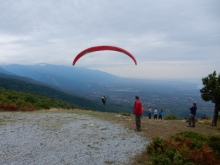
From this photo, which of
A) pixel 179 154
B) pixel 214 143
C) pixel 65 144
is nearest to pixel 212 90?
pixel 214 143

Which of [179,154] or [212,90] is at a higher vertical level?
[212,90]

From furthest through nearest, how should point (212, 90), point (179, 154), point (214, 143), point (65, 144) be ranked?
point (212, 90) → point (65, 144) → point (214, 143) → point (179, 154)

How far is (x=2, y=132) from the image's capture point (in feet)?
39.7

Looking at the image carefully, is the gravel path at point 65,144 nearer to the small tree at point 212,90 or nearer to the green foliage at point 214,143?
the green foliage at point 214,143

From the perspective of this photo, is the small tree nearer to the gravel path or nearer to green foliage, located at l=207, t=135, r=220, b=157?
green foliage, located at l=207, t=135, r=220, b=157

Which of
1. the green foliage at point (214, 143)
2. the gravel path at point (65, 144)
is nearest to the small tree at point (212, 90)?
the green foliage at point (214, 143)

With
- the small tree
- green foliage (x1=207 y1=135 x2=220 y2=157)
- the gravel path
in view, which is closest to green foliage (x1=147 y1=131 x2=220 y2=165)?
green foliage (x1=207 y1=135 x2=220 y2=157)

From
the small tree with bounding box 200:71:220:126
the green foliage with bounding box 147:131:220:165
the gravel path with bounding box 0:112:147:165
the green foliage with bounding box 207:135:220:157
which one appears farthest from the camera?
the small tree with bounding box 200:71:220:126

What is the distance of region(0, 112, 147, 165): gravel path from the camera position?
337 inches

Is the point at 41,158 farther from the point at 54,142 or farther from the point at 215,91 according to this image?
the point at 215,91

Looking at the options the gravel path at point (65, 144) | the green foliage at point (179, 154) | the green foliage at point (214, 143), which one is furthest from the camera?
the green foliage at point (214, 143)

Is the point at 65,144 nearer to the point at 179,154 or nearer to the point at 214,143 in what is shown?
the point at 179,154

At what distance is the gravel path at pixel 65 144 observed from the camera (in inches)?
337

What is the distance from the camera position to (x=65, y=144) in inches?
412
